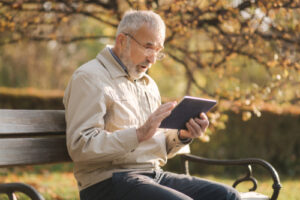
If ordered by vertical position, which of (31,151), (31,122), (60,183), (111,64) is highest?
(111,64)

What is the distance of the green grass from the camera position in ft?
20.5

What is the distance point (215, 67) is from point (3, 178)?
4.74 m

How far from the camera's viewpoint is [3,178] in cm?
809

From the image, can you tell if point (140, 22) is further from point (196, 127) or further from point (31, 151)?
point (31, 151)

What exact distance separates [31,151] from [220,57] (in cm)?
383

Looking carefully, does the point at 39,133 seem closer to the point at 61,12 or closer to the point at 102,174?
the point at 102,174

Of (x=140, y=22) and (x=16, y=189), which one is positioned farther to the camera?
(x=140, y=22)

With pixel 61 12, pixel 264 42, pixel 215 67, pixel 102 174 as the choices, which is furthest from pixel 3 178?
pixel 102 174

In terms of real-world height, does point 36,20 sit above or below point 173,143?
above

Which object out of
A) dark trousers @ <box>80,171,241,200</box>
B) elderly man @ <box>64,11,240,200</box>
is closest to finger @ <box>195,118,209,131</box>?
elderly man @ <box>64,11,240,200</box>

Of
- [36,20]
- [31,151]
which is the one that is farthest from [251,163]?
[36,20]

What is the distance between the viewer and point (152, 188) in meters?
2.64

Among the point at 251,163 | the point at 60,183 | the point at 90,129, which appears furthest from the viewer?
the point at 60,183

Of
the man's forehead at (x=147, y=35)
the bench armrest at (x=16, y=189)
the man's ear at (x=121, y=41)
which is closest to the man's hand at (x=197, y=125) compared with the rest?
the man's forehead at (x=147, y=35)
